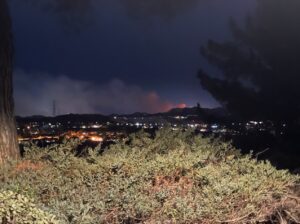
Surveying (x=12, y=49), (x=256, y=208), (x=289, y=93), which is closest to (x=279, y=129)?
(x=289, y=93)

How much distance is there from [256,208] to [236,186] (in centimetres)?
31

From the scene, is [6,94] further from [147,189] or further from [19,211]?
[19,211]

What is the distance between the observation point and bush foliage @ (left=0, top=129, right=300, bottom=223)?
336cm

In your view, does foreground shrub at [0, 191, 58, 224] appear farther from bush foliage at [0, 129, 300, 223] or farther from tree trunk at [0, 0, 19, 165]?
tree trunk at [0, 0, 19, 165]

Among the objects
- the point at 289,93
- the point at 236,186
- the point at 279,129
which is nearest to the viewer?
the point at 236,186

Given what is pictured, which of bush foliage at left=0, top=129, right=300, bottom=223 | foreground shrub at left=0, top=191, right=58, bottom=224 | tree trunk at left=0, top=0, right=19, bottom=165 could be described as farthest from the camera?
tree trunk at left=0, top=0, right=19, bottom=165

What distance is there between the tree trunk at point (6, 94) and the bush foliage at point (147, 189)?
3.26 ft

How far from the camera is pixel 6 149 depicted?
5.84 meters

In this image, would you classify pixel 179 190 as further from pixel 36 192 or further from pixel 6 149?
pixel 6 149

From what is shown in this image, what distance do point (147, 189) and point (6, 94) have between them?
303cm

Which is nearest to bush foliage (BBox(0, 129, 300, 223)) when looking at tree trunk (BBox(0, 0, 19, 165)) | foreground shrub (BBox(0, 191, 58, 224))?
foreground shrub (BBox(0, 191, 58, 224))

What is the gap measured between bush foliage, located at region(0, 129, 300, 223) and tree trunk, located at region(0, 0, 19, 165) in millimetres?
992

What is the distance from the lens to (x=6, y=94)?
6129 mm

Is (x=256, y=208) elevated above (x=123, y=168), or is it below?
below
